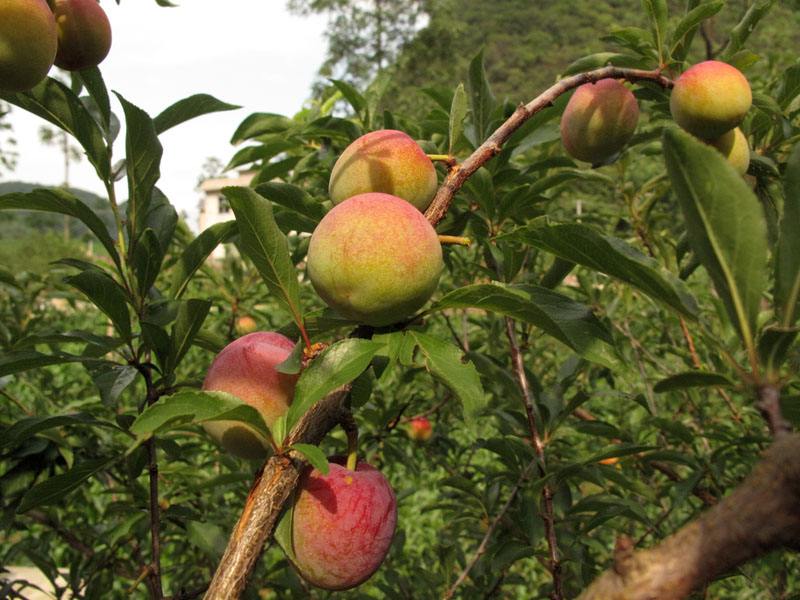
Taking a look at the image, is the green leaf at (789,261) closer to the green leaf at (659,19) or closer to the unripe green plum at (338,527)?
the unripe green plum at (338,527)

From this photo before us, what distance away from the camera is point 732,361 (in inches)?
17.7

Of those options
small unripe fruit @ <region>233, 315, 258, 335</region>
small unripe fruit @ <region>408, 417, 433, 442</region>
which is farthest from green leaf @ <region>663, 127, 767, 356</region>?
small unripe fruit @ <region>233, 315, 258, 335</region>

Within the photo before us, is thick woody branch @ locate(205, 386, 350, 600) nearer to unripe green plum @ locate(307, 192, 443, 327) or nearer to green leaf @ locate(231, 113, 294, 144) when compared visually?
unripe green plum @ locate(307, 192, 443, 327)

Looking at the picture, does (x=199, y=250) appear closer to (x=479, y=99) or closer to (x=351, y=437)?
(x=351, y=437)

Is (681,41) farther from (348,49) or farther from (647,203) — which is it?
(348,49)

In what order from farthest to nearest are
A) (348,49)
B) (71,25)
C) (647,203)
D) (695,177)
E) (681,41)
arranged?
(348,49)
(647,203)
(681,41)
(71,25)
(695,177)

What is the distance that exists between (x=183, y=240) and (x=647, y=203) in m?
1.33

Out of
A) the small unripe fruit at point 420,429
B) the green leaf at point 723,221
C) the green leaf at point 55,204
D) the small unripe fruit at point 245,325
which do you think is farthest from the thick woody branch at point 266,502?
the small unripe fruit at point 245,325

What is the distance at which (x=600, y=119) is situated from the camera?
1057mm

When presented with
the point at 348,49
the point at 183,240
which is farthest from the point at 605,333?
the point at 348,49

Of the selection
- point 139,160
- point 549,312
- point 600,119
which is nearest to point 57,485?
point 139,160

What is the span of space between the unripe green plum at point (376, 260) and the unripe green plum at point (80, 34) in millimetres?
497

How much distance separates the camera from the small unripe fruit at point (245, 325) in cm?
223

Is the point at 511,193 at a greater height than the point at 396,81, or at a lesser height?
lesser
